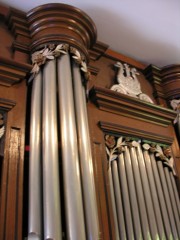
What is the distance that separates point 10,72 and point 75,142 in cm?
51

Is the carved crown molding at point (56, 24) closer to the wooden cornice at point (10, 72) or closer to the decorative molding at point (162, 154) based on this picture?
the wooden cornice at point (10, 72)

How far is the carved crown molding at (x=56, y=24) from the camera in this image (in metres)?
1.73

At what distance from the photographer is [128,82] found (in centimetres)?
222

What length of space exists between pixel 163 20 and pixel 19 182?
4.93ft

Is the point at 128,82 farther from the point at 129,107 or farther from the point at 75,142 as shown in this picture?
the point at 75,142

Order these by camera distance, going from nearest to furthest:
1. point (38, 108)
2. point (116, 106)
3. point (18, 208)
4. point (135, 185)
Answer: point (18, 208), point (38, 108), point (135, 185), point (116, 106)

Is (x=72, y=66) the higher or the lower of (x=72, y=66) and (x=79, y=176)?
the higher

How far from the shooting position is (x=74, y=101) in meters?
1.57

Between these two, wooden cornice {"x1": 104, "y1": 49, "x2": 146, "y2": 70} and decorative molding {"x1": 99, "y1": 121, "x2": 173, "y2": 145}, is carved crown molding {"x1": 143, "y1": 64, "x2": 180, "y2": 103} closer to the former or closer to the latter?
wooden cornice {"x1": 104, "y1": 49, "x2": 146, "y2": 70}

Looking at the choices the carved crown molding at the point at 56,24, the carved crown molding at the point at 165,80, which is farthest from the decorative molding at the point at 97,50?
the carved crown molding at the point at 165,80

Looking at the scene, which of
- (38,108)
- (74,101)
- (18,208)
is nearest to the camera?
(18,208)

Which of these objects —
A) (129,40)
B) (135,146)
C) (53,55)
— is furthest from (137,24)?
(135,146)

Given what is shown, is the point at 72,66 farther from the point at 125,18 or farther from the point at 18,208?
the point at 18,208

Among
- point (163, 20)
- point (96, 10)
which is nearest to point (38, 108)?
point (96, 10)
